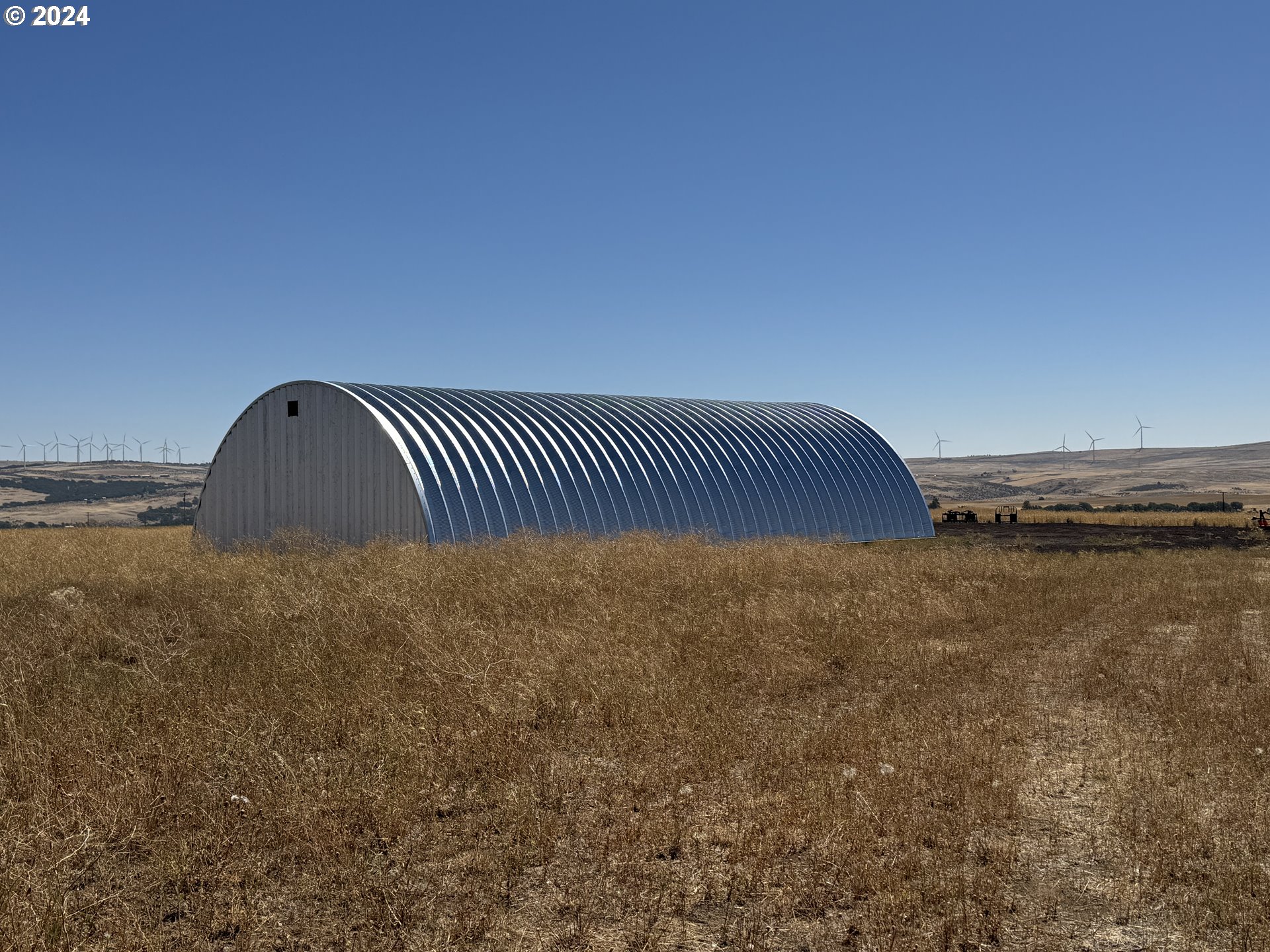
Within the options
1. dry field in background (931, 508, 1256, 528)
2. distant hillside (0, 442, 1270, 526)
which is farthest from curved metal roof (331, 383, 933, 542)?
distant hillside (0, 442, 1270, 526)

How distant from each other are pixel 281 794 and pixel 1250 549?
3276cm

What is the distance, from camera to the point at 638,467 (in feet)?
102

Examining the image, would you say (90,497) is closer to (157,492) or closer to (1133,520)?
(157,492)

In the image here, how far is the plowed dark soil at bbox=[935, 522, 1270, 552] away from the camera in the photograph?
113 feet

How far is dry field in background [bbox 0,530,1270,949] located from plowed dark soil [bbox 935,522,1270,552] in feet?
68.8

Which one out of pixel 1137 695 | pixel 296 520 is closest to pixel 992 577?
pixel 1137 695

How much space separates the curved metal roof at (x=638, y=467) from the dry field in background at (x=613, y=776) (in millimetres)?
11737

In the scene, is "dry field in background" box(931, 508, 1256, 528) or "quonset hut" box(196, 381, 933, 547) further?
"dry field in background" box(931, 508, 1256, 528)

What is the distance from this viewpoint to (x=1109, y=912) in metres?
5.54

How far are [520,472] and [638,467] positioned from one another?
4956 mm

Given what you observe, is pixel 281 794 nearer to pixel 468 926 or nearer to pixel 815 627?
pixel 468 926

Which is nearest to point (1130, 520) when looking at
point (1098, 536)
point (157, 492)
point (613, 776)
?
point (1098, 536)

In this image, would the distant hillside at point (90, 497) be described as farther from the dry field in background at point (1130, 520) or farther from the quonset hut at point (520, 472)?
the dry field in background at point (1130, 520)

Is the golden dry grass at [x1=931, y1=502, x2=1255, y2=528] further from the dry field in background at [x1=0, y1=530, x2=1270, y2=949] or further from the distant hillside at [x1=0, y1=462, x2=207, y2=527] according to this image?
the distant hillside at [x1=0, y1=462, x2=207, y2=527]
